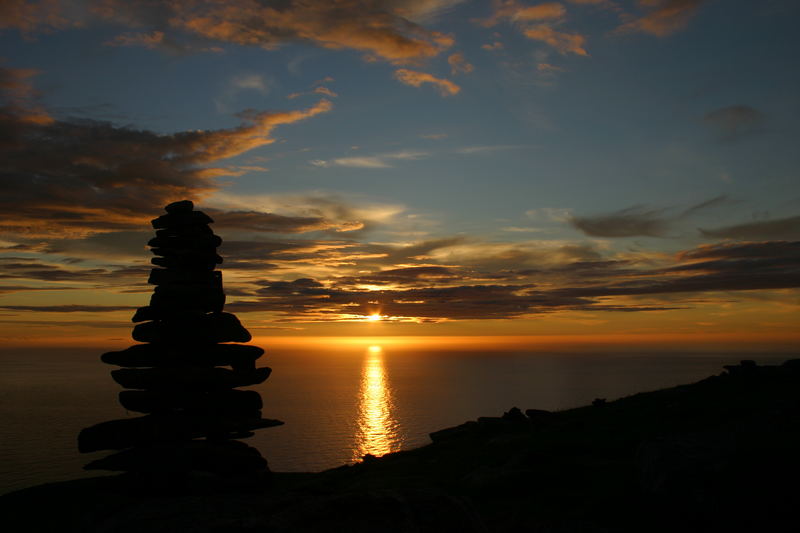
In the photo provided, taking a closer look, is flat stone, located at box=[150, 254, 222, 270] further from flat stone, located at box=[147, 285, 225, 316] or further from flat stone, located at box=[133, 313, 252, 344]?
flat stone, located at box=[133, 313, 252, 344]

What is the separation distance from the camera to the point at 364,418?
4609 inches

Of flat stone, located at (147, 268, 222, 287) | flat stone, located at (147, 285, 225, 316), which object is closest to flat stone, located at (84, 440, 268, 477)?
flat stone, located at (147, 285, 225, 316)

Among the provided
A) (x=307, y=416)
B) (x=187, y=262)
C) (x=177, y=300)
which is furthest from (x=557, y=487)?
(x=307, y=416)

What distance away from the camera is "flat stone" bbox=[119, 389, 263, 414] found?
830 inches

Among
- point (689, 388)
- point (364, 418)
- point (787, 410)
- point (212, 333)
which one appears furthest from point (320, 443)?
point (787, 410)

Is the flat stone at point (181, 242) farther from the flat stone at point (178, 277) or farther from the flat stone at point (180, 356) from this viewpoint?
the flat stone at point (180, 356)

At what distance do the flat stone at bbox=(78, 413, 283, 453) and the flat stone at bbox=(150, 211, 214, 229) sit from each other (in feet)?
26.2

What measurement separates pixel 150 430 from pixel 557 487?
15.4m

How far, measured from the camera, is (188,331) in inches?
859

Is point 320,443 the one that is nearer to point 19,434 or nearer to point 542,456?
point 19,434

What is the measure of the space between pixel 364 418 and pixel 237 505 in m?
111

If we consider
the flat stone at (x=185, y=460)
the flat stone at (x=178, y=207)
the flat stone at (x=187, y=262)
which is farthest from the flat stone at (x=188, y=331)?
the flat stone at (x=178, y=207)

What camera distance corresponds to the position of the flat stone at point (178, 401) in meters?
21.1

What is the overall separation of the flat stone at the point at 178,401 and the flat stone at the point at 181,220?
23.2 feet
